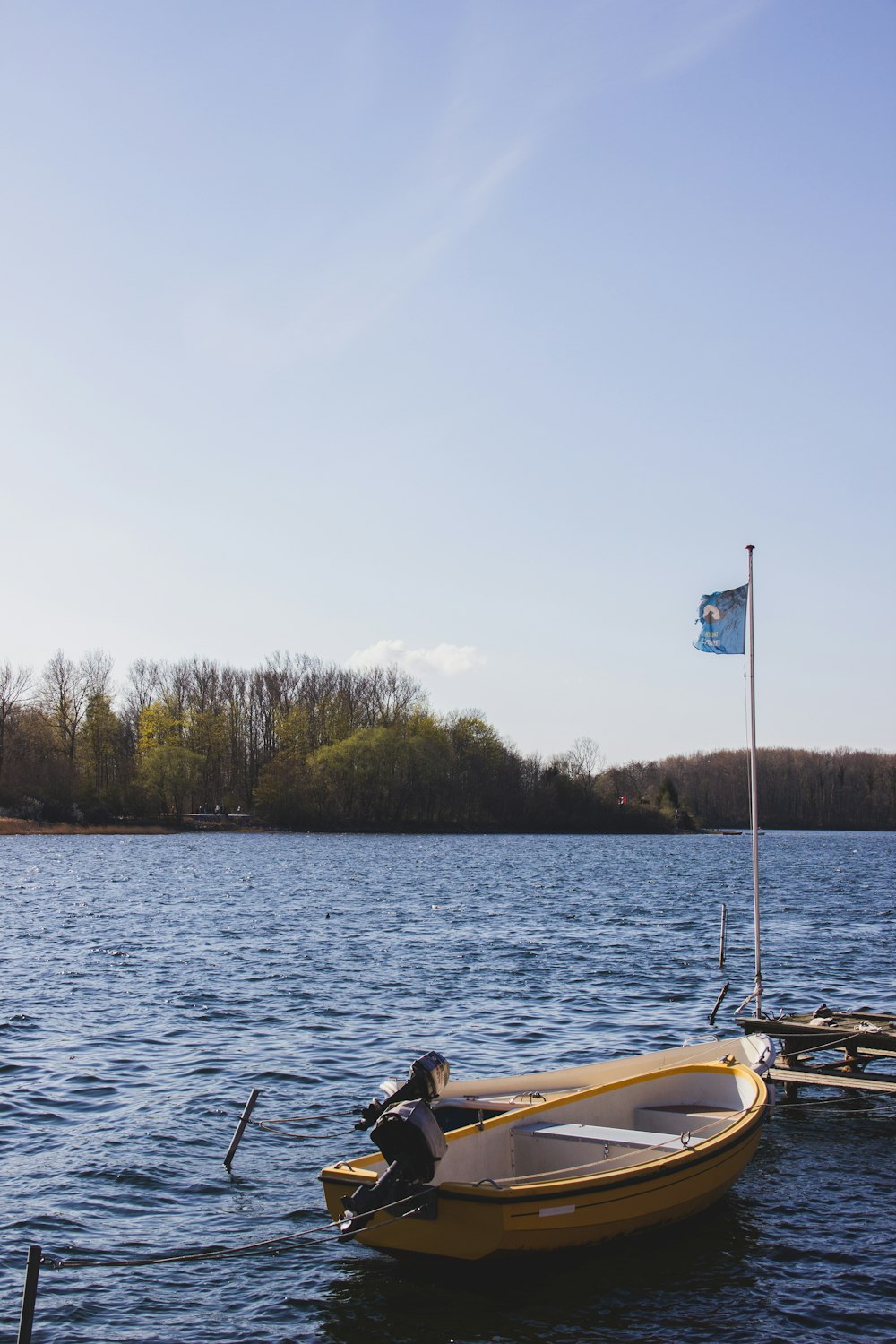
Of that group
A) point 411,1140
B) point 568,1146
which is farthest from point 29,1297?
point 568,1146

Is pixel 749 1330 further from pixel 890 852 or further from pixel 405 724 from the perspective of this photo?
pixel 405 724

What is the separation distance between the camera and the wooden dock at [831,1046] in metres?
16.7

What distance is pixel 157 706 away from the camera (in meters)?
125

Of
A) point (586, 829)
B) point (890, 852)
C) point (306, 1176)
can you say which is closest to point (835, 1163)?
point (306, 1176)

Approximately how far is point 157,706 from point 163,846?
3432 centimetres

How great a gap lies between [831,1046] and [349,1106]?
23.8 ft

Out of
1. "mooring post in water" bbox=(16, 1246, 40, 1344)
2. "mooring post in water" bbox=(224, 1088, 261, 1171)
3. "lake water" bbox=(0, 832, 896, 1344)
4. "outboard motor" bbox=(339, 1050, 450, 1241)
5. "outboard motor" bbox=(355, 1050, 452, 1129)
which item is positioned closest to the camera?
"mooring post in water" bbox=(16, 1246, 40, 1344)

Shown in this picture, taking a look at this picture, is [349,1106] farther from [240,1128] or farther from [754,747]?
[754,747]

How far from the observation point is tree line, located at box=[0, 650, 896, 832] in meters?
113

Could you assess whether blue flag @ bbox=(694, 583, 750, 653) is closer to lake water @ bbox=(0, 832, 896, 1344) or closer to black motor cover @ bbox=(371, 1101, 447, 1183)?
lake water @ bbox=(0, 832, 896, 1344)

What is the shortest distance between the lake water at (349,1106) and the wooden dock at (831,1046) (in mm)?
539

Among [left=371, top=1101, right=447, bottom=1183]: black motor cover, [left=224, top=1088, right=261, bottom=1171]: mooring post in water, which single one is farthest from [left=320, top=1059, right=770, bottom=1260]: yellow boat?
[left=224, top=1088, right=261, bottom=1171]: mooring post in water

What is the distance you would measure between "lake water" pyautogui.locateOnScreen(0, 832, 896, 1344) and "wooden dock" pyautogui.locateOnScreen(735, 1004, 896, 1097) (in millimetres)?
539

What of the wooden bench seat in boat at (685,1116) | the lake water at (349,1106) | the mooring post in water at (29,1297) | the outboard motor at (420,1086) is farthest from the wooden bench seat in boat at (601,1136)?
the mooring post in water at (29,1297)
